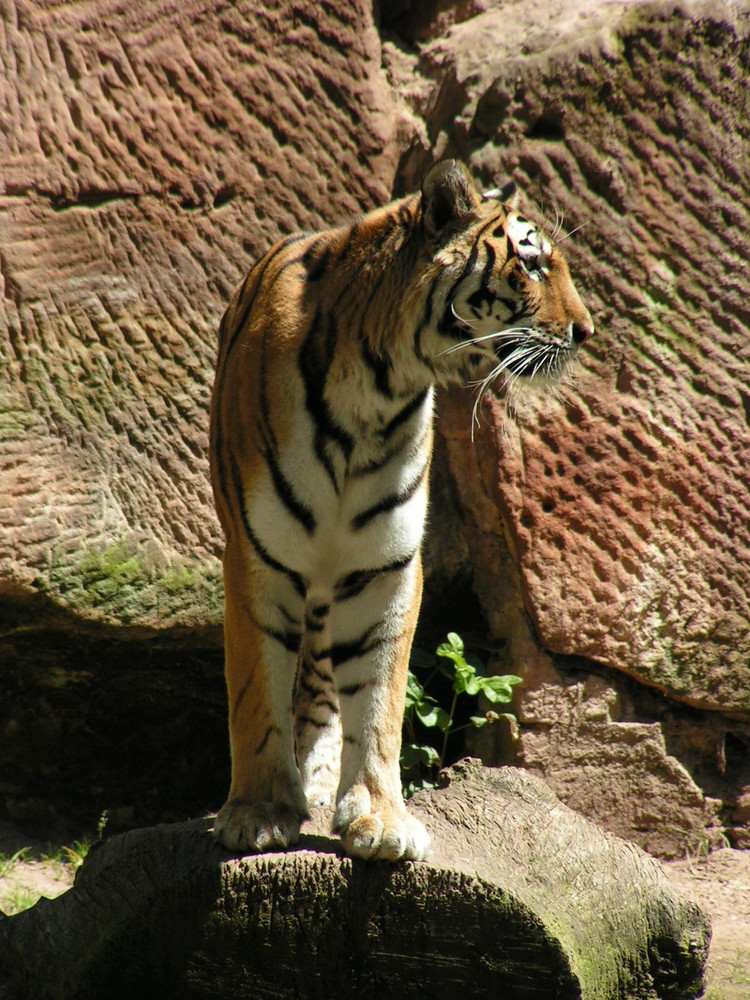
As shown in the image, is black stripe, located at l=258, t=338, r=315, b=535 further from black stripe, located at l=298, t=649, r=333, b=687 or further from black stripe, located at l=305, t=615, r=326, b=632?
black stripe, located at l=298, t=649, r=333, b=687

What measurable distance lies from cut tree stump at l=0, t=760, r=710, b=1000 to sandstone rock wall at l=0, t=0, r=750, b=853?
1315mm

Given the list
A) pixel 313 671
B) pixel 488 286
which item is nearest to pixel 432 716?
pixel 313 671

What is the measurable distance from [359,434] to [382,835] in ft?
3.51

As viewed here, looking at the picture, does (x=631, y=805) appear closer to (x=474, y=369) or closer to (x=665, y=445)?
(x=665, y=445)

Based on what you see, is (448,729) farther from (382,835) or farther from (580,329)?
(580,329)

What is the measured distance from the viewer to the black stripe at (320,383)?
10.3 ft

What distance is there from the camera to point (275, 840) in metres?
2.98

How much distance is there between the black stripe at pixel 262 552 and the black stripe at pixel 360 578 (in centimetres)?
11

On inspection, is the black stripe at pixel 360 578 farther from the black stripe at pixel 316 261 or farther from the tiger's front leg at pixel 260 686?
the black stripe at pixel 316 261

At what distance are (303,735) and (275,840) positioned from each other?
109 cm

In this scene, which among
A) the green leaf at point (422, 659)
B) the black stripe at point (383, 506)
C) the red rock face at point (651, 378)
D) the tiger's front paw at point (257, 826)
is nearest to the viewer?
the tiger's front paw at point (257, 826)

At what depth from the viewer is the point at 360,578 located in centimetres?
326

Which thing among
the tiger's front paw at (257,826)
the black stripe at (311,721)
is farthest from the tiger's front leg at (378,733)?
the black stripe at (311,721)

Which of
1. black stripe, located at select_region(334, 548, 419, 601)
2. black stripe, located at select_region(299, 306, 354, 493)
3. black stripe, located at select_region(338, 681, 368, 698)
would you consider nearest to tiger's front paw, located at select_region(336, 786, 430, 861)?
black stripe, located at select_region(338, 681, 368, 698)
